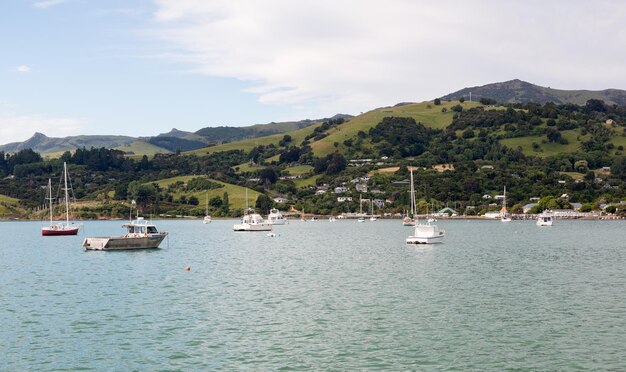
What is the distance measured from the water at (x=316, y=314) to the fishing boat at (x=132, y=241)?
12035mm

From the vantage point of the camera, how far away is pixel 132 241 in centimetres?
8894

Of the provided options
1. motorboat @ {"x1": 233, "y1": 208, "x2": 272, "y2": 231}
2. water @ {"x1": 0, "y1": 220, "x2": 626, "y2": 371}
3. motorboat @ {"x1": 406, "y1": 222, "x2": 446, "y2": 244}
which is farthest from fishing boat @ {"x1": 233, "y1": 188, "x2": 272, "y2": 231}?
water @ {"x1": 0, "y1": 220, "x2": 626, "y2": 371}

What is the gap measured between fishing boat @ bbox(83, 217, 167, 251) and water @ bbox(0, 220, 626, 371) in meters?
12.0

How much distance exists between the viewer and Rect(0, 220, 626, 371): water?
30531mm

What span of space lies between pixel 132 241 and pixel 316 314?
176 feet

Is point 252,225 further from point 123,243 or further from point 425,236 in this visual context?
point 123,243

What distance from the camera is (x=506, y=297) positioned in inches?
1864

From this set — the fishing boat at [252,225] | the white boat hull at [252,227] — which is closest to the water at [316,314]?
the white boat hull at [252,227]

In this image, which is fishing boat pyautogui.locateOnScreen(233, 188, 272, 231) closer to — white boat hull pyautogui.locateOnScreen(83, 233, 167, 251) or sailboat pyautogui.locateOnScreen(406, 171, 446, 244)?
sailboat pyautogui.locateOnScreen(406, 171, 446, 244)

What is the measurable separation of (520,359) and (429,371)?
4.72m

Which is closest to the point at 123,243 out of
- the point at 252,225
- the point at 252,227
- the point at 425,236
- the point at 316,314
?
the point at 425,236

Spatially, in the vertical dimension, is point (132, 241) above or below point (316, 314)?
above

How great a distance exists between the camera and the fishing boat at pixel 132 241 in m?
88.8

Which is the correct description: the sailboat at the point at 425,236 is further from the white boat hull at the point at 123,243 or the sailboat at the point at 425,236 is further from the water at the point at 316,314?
the white boat hull at the point at 123,243
